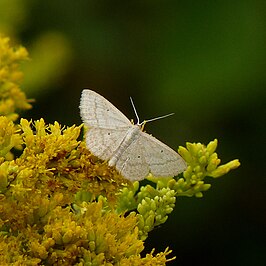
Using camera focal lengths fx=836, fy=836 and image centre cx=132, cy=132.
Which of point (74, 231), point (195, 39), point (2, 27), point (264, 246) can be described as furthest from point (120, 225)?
point (195, 39)

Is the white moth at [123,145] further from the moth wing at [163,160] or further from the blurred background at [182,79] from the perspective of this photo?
the blurred background at [182,79]

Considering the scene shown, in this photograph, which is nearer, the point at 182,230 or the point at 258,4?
the point at 182,230

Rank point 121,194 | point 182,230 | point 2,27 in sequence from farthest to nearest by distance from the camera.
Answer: point 182,230
point 2,27
point 121,194

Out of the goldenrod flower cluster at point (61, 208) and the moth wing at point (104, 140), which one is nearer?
the goldenrod flower cluster at point (61, 208)

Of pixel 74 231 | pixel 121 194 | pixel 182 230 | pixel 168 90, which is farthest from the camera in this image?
pixel 168 90

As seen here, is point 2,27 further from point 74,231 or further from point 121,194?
point 74,231

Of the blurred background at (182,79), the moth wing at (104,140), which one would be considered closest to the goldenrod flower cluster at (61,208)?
the moth wing at (104,140)

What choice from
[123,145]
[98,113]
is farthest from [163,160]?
[98,113]
